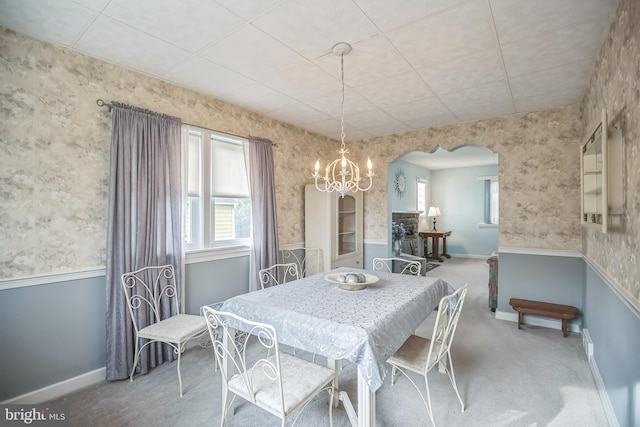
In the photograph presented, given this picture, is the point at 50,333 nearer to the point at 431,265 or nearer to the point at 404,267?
the point at 404,267

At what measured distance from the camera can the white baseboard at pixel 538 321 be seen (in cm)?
337

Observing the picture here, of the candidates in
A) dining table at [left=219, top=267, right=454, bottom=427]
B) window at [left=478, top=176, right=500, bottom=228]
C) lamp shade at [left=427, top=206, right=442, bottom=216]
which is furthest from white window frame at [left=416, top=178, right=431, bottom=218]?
dining table at [left=219, top=267, right=454, bottom=427]

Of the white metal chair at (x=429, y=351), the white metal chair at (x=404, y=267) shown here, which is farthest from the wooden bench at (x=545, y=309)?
the white metal chair at (x=429, y=351)

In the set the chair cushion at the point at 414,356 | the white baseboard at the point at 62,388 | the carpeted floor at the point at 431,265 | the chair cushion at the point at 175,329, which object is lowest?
the carpeted floor at the point at 431,265

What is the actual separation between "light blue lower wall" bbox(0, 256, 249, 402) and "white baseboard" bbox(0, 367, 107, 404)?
0.02 m

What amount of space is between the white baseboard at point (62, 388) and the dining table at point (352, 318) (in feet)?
4.11

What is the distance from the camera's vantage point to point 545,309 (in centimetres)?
332

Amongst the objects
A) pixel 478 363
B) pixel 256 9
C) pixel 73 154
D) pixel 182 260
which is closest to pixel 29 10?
pixel 73 154

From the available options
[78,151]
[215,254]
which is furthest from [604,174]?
[78,151]

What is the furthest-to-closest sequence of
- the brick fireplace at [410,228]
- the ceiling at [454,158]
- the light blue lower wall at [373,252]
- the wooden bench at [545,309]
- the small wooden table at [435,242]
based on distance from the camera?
1. the small wooden table at [435,242]
2. the brick fireplace at [410,228]
3. the ceiling at [454,158]
4. the light blue lower wall at [373,252]
5. the wooden bench at [545,309]

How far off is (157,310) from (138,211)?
2.84 feet

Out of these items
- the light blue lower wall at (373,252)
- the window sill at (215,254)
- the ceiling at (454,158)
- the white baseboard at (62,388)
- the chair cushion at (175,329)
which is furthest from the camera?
the ceiling at (454,158)

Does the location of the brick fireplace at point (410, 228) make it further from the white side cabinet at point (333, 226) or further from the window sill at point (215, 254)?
the window sill at point (215, 254)

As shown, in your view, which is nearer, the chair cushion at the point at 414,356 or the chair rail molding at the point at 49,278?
the chair cushion at the point at 414,356
